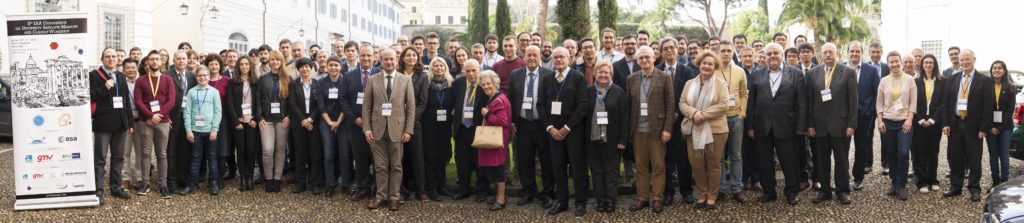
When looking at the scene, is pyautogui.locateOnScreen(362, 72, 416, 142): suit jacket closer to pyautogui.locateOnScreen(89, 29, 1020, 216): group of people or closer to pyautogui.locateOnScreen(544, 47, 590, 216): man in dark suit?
pyautogui.locateOnScreen(89, 29, 1020, 216): group of people

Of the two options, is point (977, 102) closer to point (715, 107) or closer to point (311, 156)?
point (715, 107)

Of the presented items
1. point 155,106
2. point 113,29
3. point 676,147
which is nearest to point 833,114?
point 676,147

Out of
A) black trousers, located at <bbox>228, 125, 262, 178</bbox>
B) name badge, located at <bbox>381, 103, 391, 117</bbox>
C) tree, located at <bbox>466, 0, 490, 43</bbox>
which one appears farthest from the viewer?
tree, located at <bbox>466, 0, 490, 43</bbox>

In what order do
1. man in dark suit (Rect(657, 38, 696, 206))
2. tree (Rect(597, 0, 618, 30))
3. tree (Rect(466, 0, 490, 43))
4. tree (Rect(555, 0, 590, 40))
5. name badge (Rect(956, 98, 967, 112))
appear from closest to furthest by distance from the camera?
man in dark suit (Rect(657, 38, 696, 206))
name badge (Rect(956, 98, 967, 112))
tree (Rect(555, 0, 590, 40))
tree (Rect(597, 0, 618, 30))
tree (Rect(466, 0, 490, 43))

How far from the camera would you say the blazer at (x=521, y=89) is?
664cm

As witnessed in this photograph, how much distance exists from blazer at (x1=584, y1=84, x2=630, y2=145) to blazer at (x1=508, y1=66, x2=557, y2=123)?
15.8 inches

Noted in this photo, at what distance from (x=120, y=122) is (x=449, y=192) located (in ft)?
10.4

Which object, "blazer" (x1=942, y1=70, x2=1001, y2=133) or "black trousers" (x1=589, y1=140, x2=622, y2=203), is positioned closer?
"black trousers" (x1=589, y1=140, x2=622, y2=203)

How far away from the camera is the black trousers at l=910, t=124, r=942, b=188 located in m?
7.56

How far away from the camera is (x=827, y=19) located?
32.6 m

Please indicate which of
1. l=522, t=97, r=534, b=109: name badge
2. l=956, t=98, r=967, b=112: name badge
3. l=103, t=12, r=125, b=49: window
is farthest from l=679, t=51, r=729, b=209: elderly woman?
l=103, t=12, r=125, b=49: window

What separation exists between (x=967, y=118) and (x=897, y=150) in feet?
2.19

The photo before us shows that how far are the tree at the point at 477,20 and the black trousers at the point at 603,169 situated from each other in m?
26.2

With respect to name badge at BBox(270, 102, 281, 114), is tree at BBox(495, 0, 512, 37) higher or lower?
higher
